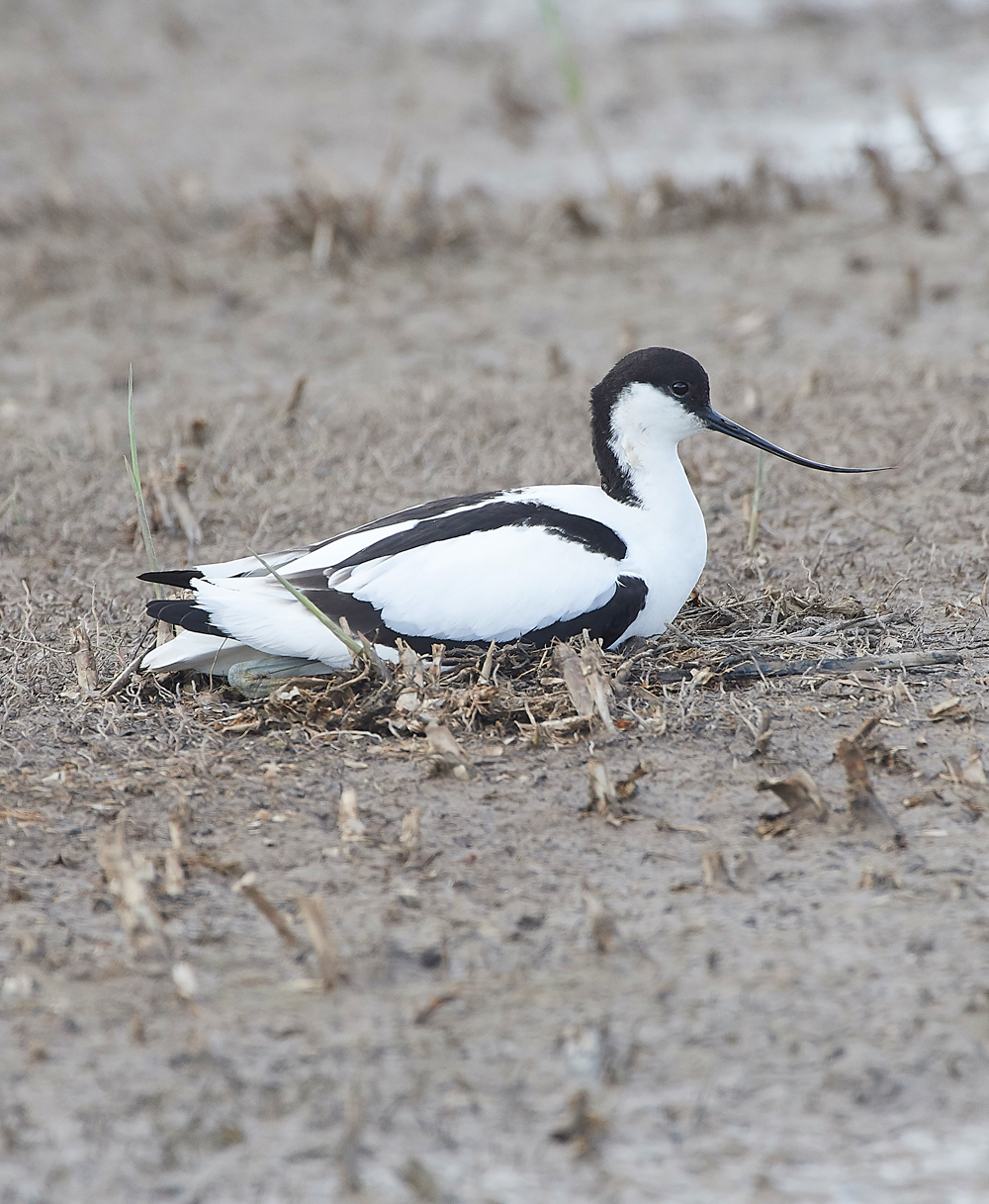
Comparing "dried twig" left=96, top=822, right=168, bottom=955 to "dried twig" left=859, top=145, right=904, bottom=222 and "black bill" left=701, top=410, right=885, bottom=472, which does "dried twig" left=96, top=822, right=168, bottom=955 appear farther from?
"dried twig" left=859, top=145, right=904, bottom=222

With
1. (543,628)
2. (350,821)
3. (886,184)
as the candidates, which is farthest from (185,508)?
(886,184)

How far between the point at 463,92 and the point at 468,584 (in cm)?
892

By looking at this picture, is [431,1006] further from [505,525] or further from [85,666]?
[85,666]

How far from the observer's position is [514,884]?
3.23 meters

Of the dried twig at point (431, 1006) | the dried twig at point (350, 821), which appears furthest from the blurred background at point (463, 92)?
the dried twig at point (431, 1006)

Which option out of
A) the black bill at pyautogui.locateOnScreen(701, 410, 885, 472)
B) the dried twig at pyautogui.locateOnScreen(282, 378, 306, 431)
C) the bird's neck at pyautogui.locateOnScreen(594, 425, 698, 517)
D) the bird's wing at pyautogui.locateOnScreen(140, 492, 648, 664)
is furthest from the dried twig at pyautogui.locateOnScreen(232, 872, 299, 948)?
the dried twig at pyautogui.locateOnScreen(282, 378, 306, 431)

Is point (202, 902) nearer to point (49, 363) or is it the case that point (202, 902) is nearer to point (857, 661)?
point (857, 661)

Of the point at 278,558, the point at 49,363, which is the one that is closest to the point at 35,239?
the point at 49,363

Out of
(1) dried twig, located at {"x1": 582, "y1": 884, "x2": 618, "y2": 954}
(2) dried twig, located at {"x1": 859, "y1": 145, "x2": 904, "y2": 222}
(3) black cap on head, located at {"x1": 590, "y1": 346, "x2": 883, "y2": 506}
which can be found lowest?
→ (1) dried twig, located at {"x1": 582, "y1": 884, "x2": 618, "y2": 954}

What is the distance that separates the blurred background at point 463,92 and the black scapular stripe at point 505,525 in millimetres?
5237

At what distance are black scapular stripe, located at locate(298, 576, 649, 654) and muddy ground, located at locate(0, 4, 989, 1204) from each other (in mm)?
147

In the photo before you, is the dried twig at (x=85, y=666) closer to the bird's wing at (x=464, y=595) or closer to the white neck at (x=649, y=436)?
the bird's wing at (x=464, y=595)

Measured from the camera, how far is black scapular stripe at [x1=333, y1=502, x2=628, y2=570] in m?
3.95

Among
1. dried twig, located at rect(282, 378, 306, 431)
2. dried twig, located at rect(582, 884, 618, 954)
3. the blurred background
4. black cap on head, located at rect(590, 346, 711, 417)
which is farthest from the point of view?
the blurred background
